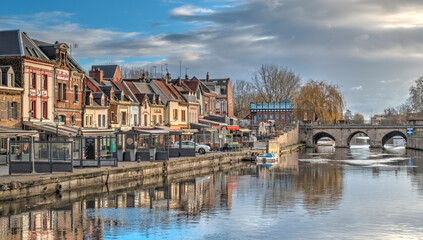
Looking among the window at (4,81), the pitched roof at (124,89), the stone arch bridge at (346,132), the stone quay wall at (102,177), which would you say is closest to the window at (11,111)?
the window at (4,81)

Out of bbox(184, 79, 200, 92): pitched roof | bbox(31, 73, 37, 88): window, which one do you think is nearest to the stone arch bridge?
bbox(184, 79, 200, 92): pitched roof

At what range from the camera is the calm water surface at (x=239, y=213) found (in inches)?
1021

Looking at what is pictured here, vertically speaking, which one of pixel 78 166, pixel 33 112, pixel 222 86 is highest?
pixel 222 86

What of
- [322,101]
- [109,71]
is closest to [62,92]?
[109,71]

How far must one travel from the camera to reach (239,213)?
31.4 m

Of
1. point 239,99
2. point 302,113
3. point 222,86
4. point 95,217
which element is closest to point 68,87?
point 95,217

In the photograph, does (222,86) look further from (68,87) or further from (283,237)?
(283,237)

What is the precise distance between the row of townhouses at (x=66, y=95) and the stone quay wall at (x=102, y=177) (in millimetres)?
10269

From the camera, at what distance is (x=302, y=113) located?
11625 centimetres

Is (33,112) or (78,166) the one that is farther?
(33,112)

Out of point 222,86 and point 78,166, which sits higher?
point 222,86

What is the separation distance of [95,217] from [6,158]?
1663 cm

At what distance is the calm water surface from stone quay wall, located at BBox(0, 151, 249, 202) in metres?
1.88

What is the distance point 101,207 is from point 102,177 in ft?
24.3
